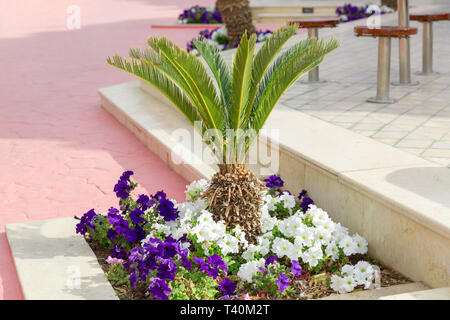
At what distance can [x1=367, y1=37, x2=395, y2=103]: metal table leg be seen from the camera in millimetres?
7102

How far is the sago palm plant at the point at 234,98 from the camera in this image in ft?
14.8

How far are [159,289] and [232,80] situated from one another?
1512 millimetres

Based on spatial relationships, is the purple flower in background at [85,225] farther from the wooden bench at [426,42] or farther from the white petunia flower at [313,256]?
the wooden bench at [426,42]

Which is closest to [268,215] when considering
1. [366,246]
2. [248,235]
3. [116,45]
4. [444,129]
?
[248,235]

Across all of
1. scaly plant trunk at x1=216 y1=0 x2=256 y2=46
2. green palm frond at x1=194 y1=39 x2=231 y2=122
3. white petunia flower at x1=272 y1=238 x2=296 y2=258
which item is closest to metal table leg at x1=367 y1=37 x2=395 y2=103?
green palm frond at x1=194 y1=39 x2=231 y2=122

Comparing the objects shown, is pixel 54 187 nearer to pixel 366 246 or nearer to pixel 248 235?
pixel 248 235

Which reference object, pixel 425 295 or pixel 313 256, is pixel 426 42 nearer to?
pixel 313 256

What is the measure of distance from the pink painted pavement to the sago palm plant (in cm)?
152

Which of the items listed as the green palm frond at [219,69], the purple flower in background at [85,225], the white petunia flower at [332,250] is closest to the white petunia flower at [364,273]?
the white petunia flower at [332,250]

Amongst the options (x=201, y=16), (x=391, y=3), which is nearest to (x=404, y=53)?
(x=391, y=3)

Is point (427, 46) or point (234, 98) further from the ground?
point (427, 46)

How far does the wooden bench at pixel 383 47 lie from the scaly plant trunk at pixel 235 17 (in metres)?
5.41

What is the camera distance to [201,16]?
57.6ft

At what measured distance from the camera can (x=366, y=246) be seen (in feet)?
14.8
